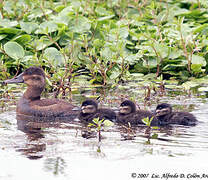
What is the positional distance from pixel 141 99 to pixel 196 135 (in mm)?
2360

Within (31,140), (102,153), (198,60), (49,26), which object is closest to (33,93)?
(31,140)

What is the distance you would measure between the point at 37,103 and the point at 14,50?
208 centimetres

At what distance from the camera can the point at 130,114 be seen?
7863 millimetres

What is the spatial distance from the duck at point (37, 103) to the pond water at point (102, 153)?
525mm

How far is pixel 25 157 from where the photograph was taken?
19.3 feet

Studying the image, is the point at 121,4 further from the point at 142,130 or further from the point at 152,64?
the point at 142,130

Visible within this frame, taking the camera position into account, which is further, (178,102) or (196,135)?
(178,102)

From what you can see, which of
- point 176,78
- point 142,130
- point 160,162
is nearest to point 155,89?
point 176,78

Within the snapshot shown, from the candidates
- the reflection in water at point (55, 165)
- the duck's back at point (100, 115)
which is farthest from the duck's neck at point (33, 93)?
the reflection in water at point (55, 165)

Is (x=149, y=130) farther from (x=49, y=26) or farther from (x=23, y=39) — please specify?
(x=49, y=26)

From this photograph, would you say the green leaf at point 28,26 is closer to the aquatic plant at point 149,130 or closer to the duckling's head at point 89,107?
the duckling's head at point 89,107

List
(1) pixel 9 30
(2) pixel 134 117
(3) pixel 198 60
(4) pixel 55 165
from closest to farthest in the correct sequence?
1. (4) pixel 55 165
2. (2) pixel 134 117
3. (3) pixel 198 60
4. (1) pixel 9 30

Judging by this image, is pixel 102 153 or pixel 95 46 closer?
pixel 102 153

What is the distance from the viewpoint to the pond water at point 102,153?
545 cm
